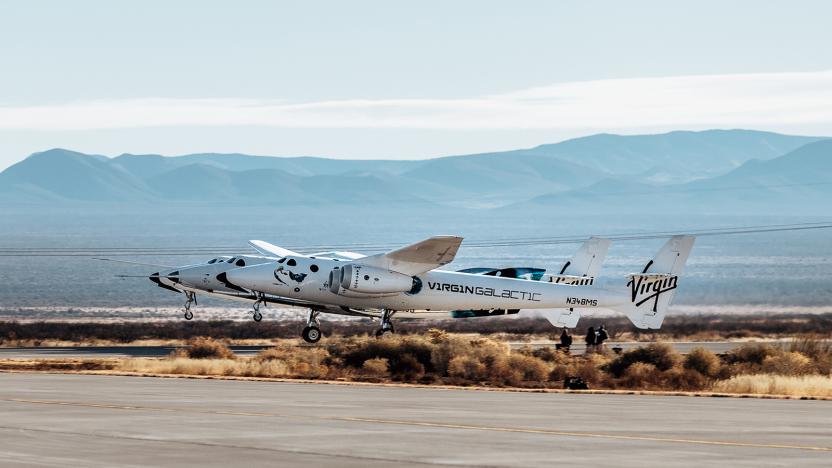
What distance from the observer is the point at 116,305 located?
12850cm

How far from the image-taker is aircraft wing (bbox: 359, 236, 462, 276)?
52.1m

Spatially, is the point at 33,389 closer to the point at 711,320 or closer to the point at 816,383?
the point at 816,383

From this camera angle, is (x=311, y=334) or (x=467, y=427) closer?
(x=467, y=427)

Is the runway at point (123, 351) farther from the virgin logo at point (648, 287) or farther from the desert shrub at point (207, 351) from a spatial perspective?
the desert shrub at point (207, 351)

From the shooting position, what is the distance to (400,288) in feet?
174

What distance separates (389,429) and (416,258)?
1293 inches

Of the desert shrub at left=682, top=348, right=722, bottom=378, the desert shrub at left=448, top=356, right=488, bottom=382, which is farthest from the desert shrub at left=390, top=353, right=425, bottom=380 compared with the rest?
the desert shrub at left=682, top=348, right=722, bottom=378

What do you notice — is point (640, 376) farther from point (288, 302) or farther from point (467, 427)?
point (467, 427)

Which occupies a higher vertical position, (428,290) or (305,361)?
(428,290)

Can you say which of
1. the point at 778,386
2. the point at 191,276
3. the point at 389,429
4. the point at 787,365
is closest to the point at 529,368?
the point at 787,365

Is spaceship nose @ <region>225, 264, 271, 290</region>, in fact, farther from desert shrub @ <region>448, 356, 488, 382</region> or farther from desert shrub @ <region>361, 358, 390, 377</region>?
desert shrub @ <region>448, 356, 488, 382</region>

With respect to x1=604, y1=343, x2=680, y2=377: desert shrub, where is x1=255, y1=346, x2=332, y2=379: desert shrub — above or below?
below

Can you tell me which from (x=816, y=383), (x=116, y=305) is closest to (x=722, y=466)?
(x=816, y=383)

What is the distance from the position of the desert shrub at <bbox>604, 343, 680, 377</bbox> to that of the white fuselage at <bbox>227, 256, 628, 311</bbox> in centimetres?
1183
